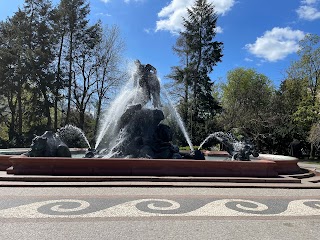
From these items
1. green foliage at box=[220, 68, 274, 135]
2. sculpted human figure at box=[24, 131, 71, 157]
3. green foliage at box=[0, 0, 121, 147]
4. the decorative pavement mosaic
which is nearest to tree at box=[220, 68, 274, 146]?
green foliage at box=[220, 68, 274, 135]

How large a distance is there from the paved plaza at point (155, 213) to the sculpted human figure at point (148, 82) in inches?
283

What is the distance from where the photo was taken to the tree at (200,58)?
40031 mm

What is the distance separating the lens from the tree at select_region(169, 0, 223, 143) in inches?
1576

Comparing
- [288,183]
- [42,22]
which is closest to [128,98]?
[288,183]

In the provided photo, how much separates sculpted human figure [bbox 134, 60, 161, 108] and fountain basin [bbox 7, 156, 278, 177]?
5.08 metres

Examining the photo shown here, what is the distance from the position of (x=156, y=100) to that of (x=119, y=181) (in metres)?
6.44

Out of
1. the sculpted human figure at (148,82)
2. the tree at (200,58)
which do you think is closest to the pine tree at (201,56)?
the tree at (200,58)

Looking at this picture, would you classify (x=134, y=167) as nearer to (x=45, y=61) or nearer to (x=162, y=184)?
(x=162, y=184)

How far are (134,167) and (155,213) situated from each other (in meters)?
4.94

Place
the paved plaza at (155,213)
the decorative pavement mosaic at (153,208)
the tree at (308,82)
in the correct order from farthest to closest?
the tree at (308,82) → the decorative pavement mosaic at (153,208) → the paved plaza at (155,213)

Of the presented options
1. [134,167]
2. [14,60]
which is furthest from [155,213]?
[14,60]

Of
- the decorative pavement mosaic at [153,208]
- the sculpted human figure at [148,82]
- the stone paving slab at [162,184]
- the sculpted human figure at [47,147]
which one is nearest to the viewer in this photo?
the decorative pavement mosaic at [153,208]

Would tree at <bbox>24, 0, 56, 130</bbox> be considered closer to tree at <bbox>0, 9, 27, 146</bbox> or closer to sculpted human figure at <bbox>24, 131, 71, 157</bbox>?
tree at <bbox>0, 9, 27, 146</bbox>

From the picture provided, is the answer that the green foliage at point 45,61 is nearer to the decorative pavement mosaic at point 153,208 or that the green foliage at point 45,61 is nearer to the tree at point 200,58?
the tree at point 200,58
